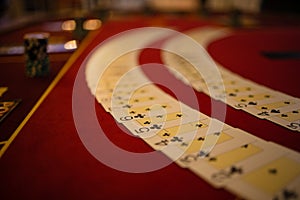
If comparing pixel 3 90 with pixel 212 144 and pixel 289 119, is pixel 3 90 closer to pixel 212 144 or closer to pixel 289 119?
pixel 212 144

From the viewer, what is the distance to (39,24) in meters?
6.27

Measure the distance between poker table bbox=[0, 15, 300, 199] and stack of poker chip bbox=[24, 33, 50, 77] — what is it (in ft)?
0.33

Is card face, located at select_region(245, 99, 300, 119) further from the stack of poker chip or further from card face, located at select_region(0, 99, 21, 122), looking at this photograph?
the stack of poker chip

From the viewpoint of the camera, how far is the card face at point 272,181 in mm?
1176

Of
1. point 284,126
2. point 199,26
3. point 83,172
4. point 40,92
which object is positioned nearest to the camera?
point 83,172

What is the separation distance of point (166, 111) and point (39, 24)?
17.6 feet

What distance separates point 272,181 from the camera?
4.10ft

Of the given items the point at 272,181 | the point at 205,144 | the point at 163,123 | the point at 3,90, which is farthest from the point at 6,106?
the point at 272,181

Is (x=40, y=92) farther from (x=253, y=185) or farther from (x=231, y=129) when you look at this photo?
(x=253, y=185)

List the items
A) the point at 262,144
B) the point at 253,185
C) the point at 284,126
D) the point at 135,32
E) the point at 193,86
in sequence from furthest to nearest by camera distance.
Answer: the point at 135,32 < the point at 193,86 < the point at 284,126 < the point at 262,144 < the point at 253,185

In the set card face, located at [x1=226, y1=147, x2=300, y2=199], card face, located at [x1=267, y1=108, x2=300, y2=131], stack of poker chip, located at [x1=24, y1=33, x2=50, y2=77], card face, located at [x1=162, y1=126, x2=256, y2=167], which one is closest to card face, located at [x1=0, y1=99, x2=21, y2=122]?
stack of poker chip, located at [x1=24, y1=33, x2=50, y2=77]

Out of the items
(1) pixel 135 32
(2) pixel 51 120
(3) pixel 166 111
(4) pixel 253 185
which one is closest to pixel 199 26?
(1) pixel 135 32

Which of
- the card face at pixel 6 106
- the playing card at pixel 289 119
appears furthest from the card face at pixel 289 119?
the card face at pixel 6 106

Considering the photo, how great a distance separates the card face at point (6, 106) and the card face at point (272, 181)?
1.63m
